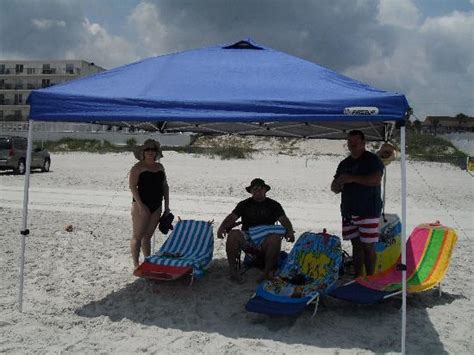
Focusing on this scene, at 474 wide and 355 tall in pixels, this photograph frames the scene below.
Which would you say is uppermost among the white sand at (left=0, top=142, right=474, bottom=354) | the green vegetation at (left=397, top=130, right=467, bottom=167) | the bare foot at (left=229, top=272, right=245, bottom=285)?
the green vegetation at (left=397, top=130, right=467, bottom=167)

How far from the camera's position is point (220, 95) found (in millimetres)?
4344

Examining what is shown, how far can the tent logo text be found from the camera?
13.1ft

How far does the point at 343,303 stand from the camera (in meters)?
5.08

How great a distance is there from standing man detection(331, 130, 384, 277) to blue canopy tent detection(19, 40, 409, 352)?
0.93 meters

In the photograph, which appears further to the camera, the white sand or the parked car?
the parked car

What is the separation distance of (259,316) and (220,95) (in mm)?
2110

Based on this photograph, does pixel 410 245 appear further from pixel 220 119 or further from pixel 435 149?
pixel 435 149

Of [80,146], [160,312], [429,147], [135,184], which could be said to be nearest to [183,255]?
[135,184]

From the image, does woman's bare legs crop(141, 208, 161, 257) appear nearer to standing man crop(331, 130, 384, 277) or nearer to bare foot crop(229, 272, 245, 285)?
bare foot crop(229, 272, 245, 285)

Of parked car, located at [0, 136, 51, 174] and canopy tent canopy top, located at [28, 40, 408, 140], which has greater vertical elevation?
canopy tent canopy top, located at [28, 40, 408, 140]

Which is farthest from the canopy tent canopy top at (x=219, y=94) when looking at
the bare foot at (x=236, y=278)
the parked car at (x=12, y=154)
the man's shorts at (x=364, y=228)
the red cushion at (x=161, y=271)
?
the parked car at (x=12, y=154)

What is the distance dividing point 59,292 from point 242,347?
7.60 ft

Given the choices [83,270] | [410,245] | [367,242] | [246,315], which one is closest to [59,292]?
[83,270]

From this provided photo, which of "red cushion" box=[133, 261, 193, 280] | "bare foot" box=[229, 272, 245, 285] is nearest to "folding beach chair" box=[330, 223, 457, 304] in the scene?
"bare foot" box=[229, 272, 245, 285]
